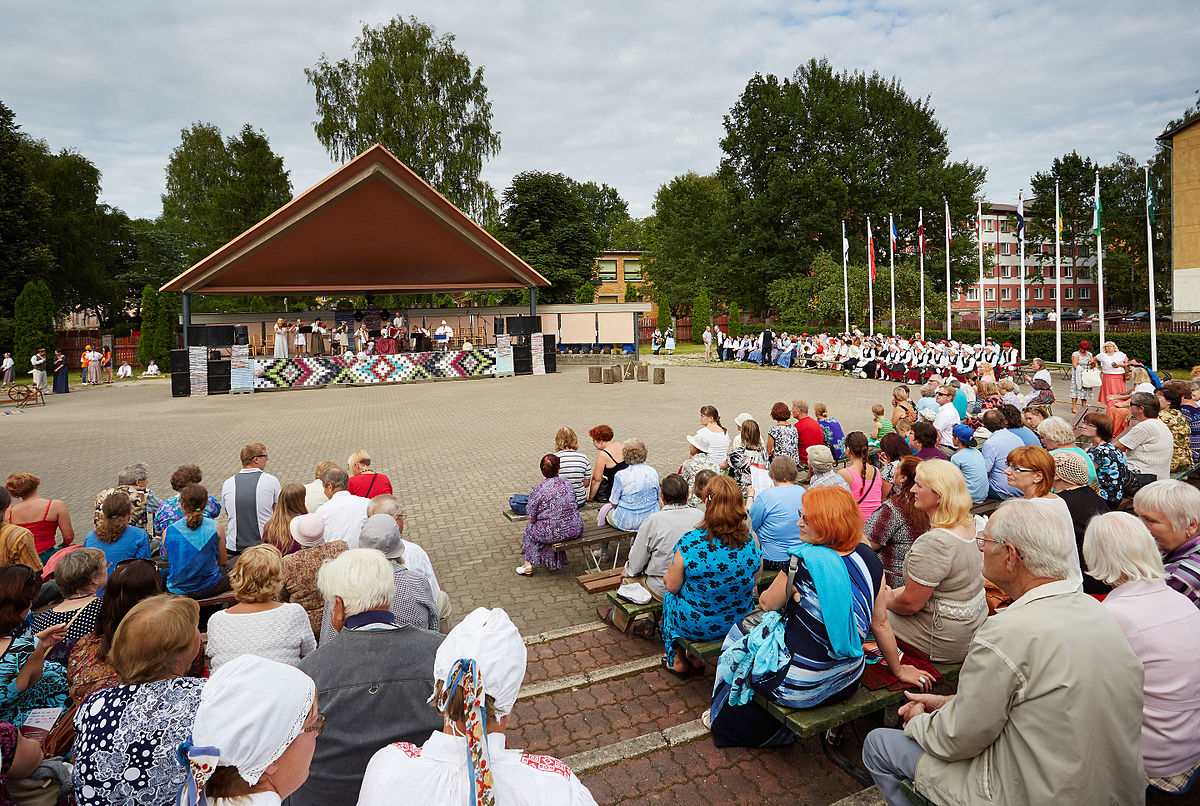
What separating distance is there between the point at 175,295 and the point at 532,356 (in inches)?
839

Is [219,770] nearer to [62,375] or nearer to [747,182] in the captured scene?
[62,375]

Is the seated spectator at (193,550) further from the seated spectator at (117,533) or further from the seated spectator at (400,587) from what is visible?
the seated spectator at (400,587)

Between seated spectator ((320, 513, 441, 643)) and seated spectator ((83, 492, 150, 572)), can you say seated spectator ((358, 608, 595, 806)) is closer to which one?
seated spectator ((320, 513, 441, 643))

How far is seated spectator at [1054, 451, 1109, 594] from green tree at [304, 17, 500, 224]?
115ft

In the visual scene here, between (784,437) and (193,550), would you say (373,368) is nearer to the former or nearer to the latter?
(784,437)

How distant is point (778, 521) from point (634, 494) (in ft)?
4.75

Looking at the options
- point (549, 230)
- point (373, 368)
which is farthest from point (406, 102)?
point (373, 368)

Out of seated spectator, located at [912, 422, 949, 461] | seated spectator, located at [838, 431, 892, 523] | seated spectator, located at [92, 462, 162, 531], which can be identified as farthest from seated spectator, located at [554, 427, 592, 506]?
seated spectator, located at [92, 462, 162, 531]

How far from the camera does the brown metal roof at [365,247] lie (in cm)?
2227

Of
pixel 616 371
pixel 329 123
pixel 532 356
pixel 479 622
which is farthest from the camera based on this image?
pixel 329 123

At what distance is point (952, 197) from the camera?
3966 centimetres

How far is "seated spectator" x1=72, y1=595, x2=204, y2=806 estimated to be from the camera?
1.98 meters

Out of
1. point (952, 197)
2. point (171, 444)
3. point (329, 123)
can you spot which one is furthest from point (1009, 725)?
point (952, 197)

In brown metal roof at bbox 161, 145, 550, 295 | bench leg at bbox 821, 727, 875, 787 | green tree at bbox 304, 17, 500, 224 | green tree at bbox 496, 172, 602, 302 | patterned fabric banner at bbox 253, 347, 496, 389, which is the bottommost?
bench leg at bbox 821, 727, 875, 787
